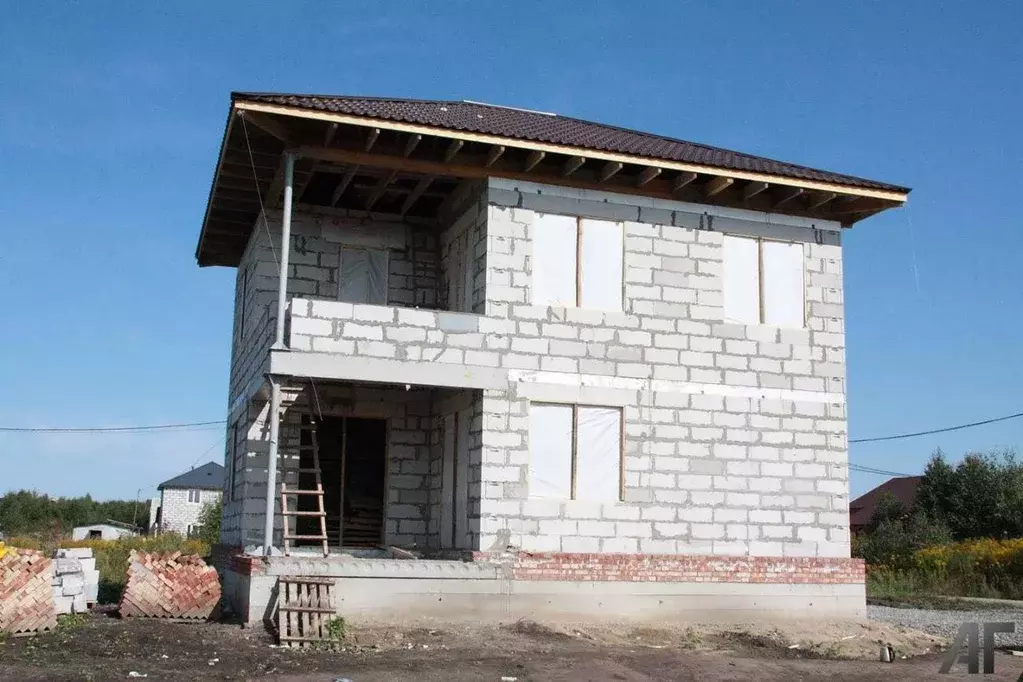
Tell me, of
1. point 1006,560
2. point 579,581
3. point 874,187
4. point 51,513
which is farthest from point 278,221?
point 51,513

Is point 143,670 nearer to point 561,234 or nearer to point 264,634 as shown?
point 264,634

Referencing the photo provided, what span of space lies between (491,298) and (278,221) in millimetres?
4074

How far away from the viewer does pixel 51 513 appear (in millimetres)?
62906

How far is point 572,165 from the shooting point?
1567 cm

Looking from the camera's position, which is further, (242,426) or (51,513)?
(51,513)

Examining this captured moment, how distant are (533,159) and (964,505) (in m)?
29.8

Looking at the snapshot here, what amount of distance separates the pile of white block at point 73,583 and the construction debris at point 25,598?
428 millimetres

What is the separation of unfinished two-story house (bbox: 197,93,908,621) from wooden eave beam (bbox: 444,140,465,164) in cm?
3

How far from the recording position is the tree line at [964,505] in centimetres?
3666

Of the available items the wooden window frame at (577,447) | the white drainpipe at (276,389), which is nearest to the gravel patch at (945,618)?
the wooden window frame at (577,447)

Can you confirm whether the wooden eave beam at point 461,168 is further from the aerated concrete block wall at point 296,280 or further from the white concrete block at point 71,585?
the white concrete block at point 71,585

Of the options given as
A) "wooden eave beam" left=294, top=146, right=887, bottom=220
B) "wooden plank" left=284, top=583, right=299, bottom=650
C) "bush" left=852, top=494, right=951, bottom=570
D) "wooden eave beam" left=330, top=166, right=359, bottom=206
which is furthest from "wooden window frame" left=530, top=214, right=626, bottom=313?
"bush" left=852, top=494, right=951, bottom=570

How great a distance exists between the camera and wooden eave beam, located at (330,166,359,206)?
15766mm

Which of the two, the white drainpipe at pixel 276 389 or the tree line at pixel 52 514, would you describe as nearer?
the white drainpipe at pixel 276 389
